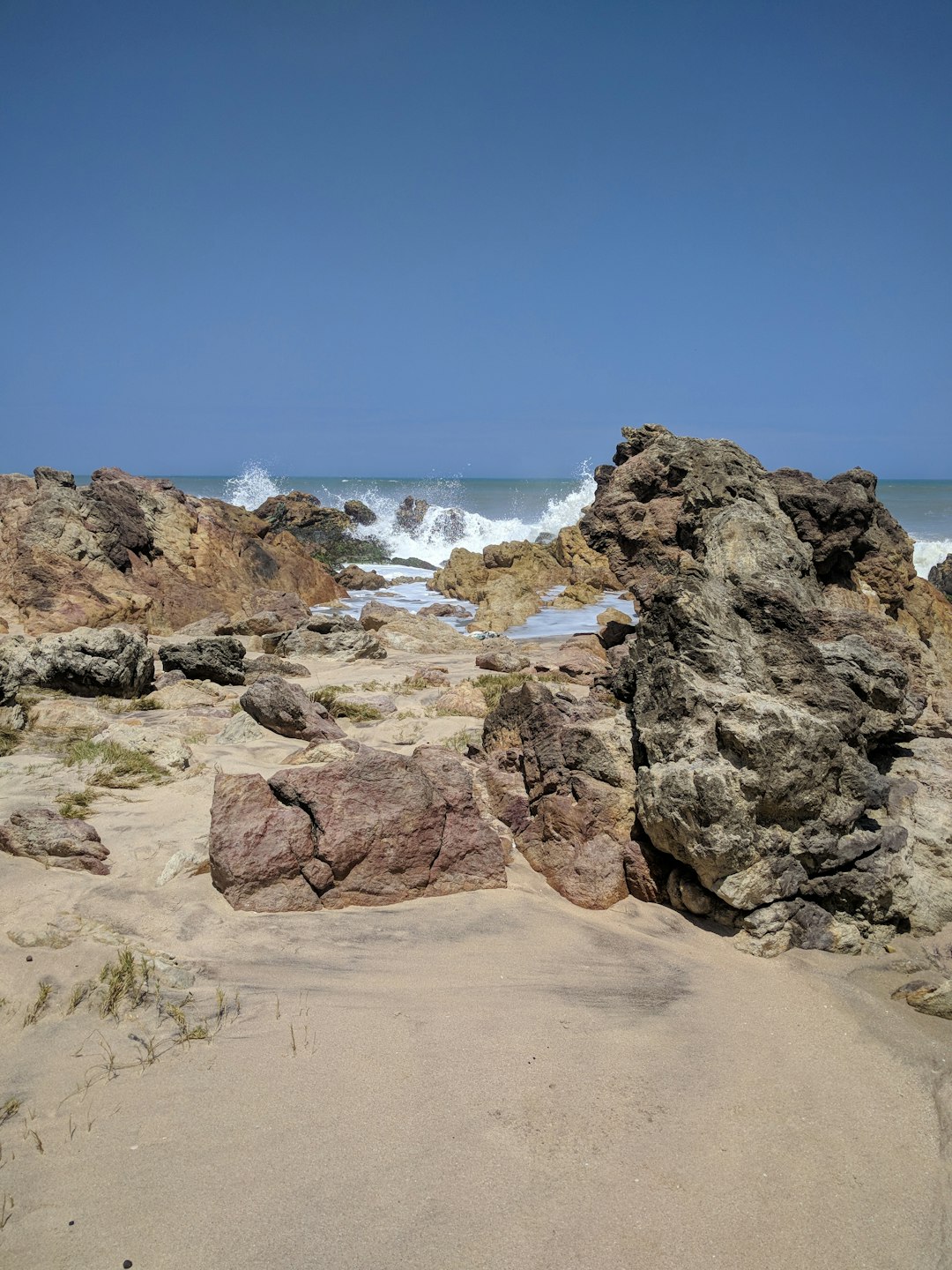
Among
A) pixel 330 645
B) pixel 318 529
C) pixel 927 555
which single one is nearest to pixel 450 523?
pixel 318 529

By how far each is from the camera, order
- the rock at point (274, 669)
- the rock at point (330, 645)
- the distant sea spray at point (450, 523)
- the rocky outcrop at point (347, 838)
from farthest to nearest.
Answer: the distant sea spray at point (450, 523), the rock at point (330, 645), the rock at point (274, 669), the rocky outcrop at point (347, 838)

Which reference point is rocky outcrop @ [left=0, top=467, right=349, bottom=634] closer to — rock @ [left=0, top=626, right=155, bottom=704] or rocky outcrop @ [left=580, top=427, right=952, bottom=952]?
rock @ [left=0, top=626, right=155, bottom=704]

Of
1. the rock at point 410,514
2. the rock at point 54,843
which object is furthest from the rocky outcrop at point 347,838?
the rock at point 410,514

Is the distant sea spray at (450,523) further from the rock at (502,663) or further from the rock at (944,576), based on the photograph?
the rock at (502,663)

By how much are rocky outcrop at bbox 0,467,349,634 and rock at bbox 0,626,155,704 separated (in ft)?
14.9

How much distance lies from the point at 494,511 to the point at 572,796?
57569mm

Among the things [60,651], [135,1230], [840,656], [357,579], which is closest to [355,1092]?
[135,1230]

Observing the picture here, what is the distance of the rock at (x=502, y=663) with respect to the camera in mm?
10414

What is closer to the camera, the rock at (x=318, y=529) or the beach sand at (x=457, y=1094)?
the beach sand at (x=457, y=1094)

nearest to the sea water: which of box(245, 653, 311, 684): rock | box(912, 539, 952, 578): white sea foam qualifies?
box(912, 539, 952, 578): white sea foam

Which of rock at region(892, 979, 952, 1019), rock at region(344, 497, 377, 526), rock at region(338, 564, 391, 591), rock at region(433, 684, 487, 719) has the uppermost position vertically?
rock at region(344, 497, 377, 526)

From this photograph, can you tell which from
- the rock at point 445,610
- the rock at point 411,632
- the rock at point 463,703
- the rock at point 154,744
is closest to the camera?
the rock at point 154,744

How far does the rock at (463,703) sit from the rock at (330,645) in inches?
141

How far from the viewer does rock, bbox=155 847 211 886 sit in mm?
4062
